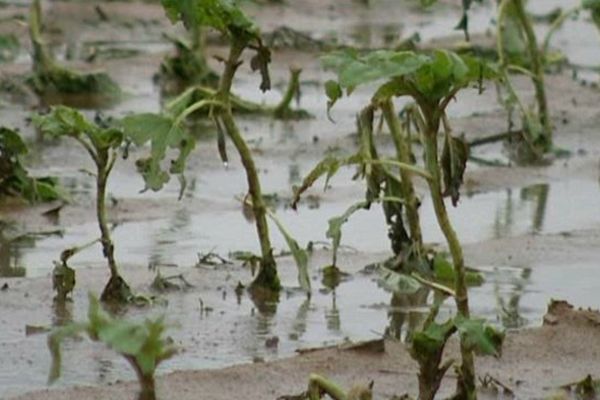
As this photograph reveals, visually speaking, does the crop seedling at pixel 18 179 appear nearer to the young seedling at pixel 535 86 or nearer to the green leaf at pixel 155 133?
the green leaf at pixel 155 133

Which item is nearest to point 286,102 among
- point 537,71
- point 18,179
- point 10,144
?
point 537,71

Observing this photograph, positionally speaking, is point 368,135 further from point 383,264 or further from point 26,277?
point 26,277

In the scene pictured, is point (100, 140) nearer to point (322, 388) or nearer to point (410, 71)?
point (410, 71)

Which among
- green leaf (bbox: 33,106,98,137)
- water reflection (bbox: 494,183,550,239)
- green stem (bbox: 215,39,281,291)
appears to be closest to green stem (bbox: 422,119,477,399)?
green stem (bbox: 215,39,281,291)

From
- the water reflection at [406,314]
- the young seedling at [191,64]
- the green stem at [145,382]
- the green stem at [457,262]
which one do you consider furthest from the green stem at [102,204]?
the young seedling at [191,64]

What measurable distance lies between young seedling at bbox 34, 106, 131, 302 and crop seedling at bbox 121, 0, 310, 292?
147 millimetres

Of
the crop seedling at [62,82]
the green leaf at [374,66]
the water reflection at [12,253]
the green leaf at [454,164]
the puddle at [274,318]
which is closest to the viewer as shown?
the green leaf at [374,66]

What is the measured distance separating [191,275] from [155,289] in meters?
0.21

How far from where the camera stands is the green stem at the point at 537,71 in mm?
8258

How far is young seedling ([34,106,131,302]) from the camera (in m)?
5.67

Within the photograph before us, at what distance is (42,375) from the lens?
505 cm

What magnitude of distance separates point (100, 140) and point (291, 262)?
99 centimetres

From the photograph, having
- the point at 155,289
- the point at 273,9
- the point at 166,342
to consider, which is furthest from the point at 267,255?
the point at 273,9

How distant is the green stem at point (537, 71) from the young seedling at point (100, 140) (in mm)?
2823
